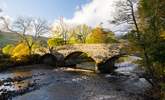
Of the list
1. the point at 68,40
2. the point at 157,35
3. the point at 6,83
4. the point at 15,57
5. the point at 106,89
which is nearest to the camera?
the point at 157,35

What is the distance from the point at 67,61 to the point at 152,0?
34954 mm

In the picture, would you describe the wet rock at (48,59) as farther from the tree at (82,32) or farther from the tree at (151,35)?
the tree at (151,35)

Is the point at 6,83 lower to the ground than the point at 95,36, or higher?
lower

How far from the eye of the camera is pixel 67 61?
179 ft

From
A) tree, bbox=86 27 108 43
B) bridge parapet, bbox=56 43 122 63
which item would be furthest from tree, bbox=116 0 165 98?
tree, bbox=86 27 108 43

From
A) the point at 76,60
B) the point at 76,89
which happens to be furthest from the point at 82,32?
the point at 76,89

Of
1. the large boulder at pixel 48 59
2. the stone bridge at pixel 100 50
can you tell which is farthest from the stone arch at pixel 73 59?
the large boulder at pixel 48 59

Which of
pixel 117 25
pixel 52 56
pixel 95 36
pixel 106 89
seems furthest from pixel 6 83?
pixel 95 36

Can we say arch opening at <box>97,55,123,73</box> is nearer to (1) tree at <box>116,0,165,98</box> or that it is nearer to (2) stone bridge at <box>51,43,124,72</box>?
(2) stone bridge at <box>51,43,124,72</box>

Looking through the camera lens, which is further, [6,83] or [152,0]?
[6,83]

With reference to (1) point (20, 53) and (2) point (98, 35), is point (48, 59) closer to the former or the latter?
(1) point (20, 53)

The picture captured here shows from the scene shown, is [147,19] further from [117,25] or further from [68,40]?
[68,40]

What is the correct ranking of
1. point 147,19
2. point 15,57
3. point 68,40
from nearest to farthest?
point 147,19 → point 15,57 → point 68,40

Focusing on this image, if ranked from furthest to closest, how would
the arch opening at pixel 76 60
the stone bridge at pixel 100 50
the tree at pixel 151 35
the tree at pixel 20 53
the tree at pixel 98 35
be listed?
1. the tree at pixel 98 35
2. the tree at pixel 20 53
3. the arch opening at pixel 76 60
4. the stone bridge at pixel 100 50
5. the tree at pixel 151 35
